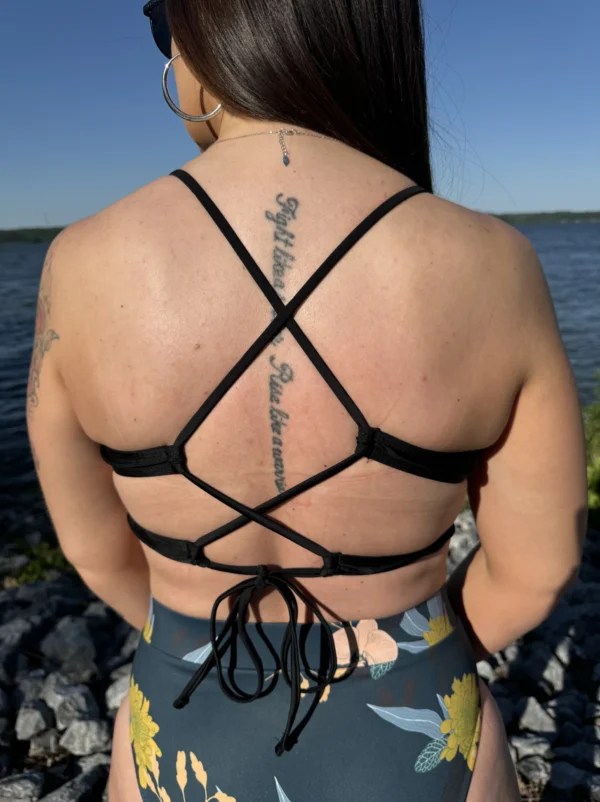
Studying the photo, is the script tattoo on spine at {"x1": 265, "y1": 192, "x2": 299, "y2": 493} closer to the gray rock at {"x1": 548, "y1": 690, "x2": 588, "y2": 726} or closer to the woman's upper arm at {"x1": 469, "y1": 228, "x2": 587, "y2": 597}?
the woman's upper arm at {"x1": 469, "y1": 228, "x2": 587, "y2": 597}

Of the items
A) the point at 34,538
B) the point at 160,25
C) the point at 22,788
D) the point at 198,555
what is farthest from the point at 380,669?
the point at 34,538

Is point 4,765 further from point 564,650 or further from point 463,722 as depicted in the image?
point 564,650

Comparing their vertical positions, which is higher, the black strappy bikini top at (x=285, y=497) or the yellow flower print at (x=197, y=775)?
the black strappy bikini top at (x=285, y=497)

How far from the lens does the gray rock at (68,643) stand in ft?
11.8

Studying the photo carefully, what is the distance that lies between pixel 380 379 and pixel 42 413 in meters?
0.67

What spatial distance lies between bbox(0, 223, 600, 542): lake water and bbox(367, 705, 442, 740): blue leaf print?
5602 millimetres

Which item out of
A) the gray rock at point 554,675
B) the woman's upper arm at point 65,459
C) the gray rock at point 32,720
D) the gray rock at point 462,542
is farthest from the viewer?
the gray rock at point 462,542

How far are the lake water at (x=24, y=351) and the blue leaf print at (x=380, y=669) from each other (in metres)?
5.59

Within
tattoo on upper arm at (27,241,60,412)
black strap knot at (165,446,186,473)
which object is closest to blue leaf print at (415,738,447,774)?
black strap knot at (165,446,186,473)

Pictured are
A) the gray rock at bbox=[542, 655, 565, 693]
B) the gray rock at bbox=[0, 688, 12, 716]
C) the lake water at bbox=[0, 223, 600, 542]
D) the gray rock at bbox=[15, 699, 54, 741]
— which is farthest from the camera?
the lake water at bbox=[0, 223, 600, 542]

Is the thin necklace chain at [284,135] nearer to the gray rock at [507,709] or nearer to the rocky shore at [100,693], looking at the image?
the rocky shore at [100,693]

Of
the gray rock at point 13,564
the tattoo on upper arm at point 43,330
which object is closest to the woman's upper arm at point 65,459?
the tattoo on upper arm at point 43,330

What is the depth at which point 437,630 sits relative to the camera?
1293 millimetres

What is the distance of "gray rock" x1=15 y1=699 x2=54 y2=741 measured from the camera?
3072mm
